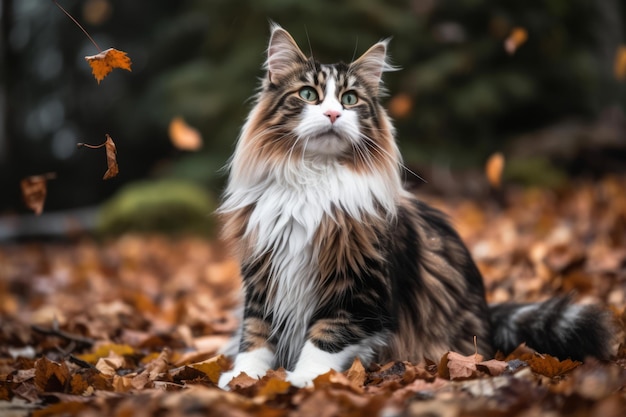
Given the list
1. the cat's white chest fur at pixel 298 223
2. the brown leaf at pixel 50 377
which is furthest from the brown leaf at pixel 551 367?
the brown leaf at pixel 50 377

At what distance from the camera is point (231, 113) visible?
31.9 ft

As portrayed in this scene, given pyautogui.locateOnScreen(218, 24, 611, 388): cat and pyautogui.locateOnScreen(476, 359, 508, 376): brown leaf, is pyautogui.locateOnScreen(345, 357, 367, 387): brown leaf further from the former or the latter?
pyautogui.locateOnScreen(476, 359, 508, 376): brown leaf

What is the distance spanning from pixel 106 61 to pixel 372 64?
123cm

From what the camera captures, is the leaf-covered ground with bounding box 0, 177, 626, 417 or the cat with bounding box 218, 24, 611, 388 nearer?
the leaf-covered ground with bounding box 0, 177, 626, 417

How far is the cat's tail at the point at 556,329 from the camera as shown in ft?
9.00

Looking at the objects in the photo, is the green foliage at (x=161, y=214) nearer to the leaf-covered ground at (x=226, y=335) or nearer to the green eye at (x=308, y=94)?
the leaf-covered ground at (x=226, y=335)

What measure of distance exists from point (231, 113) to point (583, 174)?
16.5 ft

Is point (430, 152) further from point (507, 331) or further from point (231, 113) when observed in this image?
point (507, 331)

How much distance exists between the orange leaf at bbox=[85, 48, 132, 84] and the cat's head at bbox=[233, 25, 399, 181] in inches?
24.6

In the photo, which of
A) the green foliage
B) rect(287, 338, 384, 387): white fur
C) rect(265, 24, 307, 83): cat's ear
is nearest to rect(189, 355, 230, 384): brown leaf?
rect(287, 338, 384, 387): white fur

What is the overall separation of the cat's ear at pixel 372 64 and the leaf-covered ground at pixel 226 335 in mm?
975

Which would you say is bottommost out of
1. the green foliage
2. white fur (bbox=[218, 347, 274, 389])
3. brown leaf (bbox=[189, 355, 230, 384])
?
the green foliage

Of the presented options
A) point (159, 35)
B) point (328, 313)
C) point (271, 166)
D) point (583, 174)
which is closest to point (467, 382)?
point (328, 313)

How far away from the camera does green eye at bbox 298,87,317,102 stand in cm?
285
